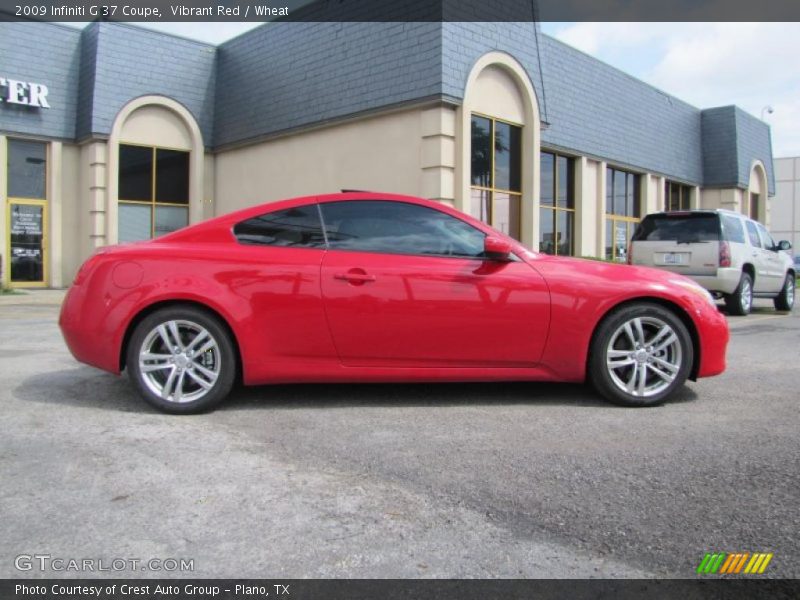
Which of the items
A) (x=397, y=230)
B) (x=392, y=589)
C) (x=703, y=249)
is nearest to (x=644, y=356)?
(x=397, y=230)

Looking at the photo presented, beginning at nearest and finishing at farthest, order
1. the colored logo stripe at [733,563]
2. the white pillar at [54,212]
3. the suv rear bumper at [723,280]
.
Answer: the colored logo stripe at [733,563] < the suv rear bumper at [723,280] < the white pillar at [54,212]

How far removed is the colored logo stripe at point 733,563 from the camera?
7.38 feet

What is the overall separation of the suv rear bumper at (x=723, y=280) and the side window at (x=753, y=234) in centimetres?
106

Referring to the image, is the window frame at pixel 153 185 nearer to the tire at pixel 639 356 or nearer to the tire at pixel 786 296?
the tire at pixel 786 296

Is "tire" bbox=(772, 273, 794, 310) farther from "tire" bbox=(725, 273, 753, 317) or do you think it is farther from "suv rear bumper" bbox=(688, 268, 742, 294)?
"suv rear bumper" bbox=(688, 268, 742, 294)

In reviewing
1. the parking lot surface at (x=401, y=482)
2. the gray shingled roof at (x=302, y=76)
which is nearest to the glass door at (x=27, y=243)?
the gray shingled roof at (x=302, y=76)

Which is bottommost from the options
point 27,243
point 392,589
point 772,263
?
point 392,589

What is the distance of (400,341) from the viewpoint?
442 centimetres

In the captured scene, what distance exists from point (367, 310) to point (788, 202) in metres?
56.0

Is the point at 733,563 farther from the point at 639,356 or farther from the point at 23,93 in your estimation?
the point at 23,93

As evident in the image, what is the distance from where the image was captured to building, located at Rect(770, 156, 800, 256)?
2009 inches

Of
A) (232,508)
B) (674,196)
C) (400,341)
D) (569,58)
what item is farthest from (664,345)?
(674,196)

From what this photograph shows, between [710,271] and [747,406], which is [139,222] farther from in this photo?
[747,406]

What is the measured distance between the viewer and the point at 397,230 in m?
4.64
